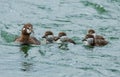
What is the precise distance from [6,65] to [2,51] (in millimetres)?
1623

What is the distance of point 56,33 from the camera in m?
21.0

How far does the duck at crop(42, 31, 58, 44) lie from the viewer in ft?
64.4

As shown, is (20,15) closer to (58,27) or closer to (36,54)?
(58,27)

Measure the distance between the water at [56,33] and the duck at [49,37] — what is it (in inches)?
12.3

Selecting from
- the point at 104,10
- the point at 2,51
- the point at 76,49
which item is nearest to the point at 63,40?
the point at 76,49

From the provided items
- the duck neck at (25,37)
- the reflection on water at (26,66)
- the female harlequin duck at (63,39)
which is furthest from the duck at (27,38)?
the reflection on water at (26,66)

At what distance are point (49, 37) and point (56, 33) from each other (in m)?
1.44

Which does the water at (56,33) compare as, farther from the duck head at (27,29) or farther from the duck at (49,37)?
the duck head at (27,29)

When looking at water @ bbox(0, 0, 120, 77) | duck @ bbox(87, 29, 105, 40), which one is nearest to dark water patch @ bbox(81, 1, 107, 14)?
water @ bbox(0, 0, 120, 77)

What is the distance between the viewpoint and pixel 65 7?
24.9m

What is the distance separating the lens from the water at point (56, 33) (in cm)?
1628

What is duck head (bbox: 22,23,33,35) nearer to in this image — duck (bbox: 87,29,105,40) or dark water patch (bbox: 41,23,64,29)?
duck (bbox: 87,29,105,40)

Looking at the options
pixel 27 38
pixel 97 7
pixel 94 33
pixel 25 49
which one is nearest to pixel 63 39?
pixel 27 38

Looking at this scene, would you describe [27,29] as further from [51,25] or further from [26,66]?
[26,66]
